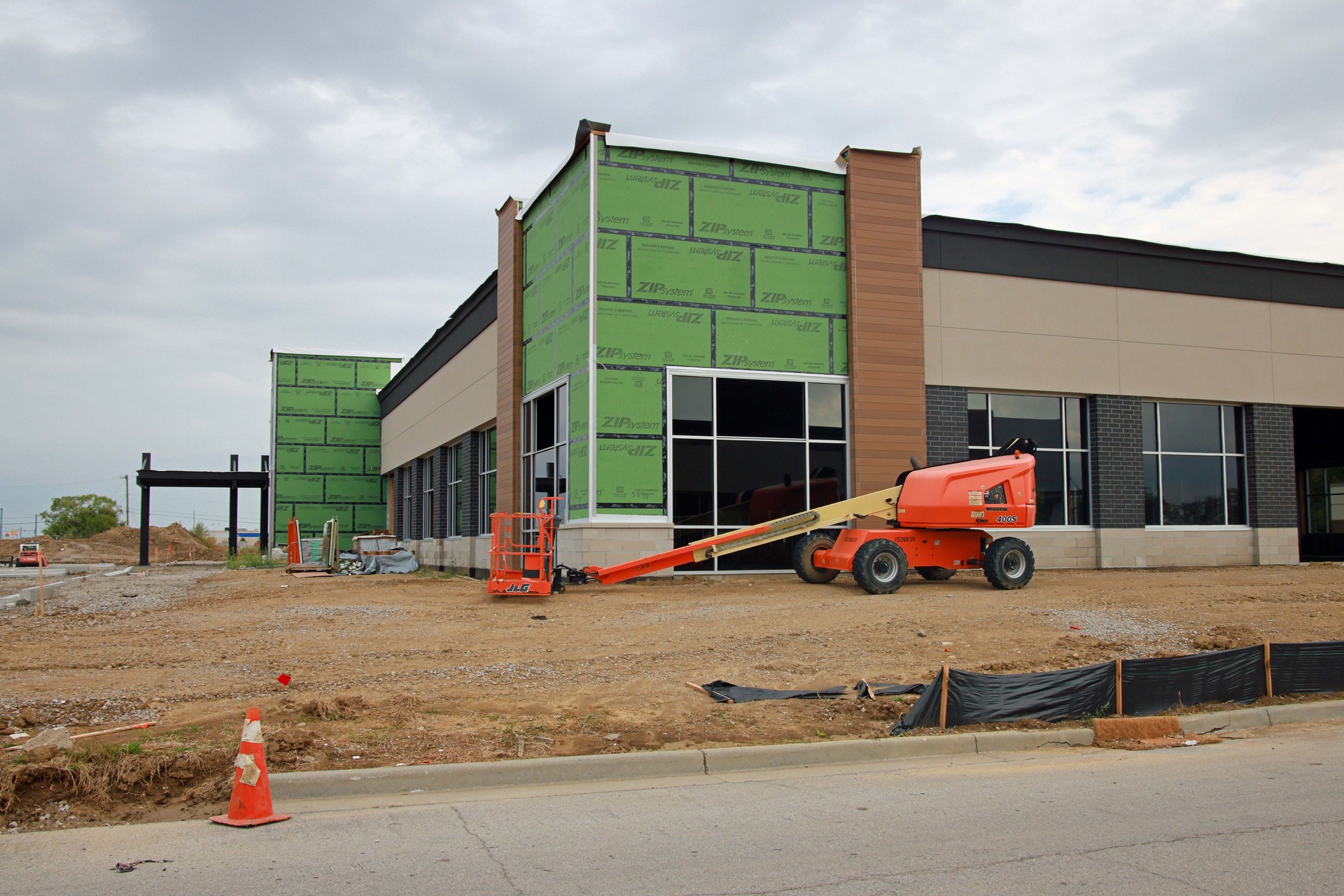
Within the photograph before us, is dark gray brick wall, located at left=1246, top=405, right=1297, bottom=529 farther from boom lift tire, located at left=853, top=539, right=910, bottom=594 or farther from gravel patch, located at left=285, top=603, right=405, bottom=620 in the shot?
gravel patch, located at left=285, top=603, right=405, bottom=620

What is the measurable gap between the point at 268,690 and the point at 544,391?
1435 cm

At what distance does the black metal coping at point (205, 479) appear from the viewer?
50250 mm

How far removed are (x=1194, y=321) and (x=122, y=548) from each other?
232 feet

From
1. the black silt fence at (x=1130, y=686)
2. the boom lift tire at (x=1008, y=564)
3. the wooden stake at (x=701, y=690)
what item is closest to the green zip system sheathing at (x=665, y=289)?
the boom lift tire at (x=1008, y=564)

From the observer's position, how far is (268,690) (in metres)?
10.3

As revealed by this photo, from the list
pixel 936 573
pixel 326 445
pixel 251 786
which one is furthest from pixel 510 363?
pixel 326 445

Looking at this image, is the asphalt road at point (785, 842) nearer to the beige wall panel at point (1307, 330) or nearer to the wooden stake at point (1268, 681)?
the wooden stake at point (1268, 681)

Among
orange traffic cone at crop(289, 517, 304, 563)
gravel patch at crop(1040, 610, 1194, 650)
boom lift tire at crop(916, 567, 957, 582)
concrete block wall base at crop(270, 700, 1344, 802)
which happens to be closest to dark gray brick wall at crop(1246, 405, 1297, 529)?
boom lift tire at crop(916, 567, 957, 582)

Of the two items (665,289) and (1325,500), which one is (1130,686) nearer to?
(665,289)

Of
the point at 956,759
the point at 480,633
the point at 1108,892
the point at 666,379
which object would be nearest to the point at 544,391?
the point at 666,379

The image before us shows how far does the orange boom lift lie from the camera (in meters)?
18.2

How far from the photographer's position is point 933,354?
23.2 metres

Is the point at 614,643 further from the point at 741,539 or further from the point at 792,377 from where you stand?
the point at 792,377

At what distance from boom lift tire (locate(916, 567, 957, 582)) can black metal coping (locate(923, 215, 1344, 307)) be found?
7.52m
